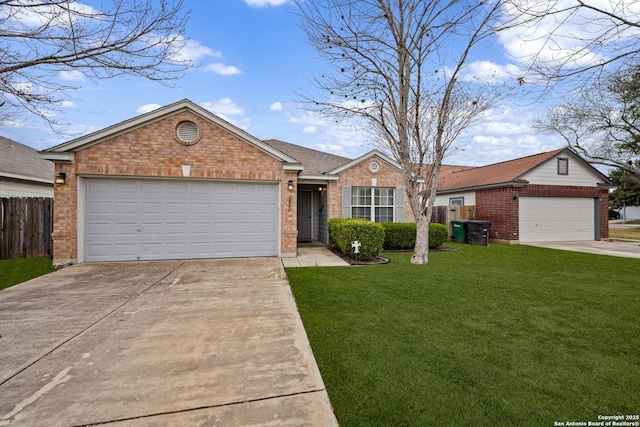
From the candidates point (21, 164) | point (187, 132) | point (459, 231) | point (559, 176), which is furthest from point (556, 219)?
point (21, 164)

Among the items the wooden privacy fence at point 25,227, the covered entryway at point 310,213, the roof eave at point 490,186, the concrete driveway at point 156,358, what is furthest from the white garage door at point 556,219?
the wooden privacy fence at point 25,227

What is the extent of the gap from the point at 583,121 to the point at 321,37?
16.1 metres

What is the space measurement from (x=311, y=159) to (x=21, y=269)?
1078 centimetres

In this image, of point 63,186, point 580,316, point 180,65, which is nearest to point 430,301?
point 580,316

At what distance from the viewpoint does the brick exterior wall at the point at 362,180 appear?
1222 centimetres

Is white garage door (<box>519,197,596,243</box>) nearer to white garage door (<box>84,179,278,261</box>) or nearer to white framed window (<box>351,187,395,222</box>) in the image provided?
white framed window (<box>351,187,395,222</box>)

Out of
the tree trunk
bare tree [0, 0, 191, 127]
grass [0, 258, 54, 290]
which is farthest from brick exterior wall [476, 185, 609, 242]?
grass [0, 258, 54, 290]

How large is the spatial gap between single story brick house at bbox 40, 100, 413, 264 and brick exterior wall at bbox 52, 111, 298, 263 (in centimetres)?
2

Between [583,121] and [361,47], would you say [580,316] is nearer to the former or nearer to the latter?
[361,47]

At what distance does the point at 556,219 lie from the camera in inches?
552

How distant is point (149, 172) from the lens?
8148mm

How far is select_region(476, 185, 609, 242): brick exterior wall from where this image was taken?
13242mm

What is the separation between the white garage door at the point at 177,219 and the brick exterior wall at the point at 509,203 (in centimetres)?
1072

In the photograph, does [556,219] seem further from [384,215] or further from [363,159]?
[363,159]
